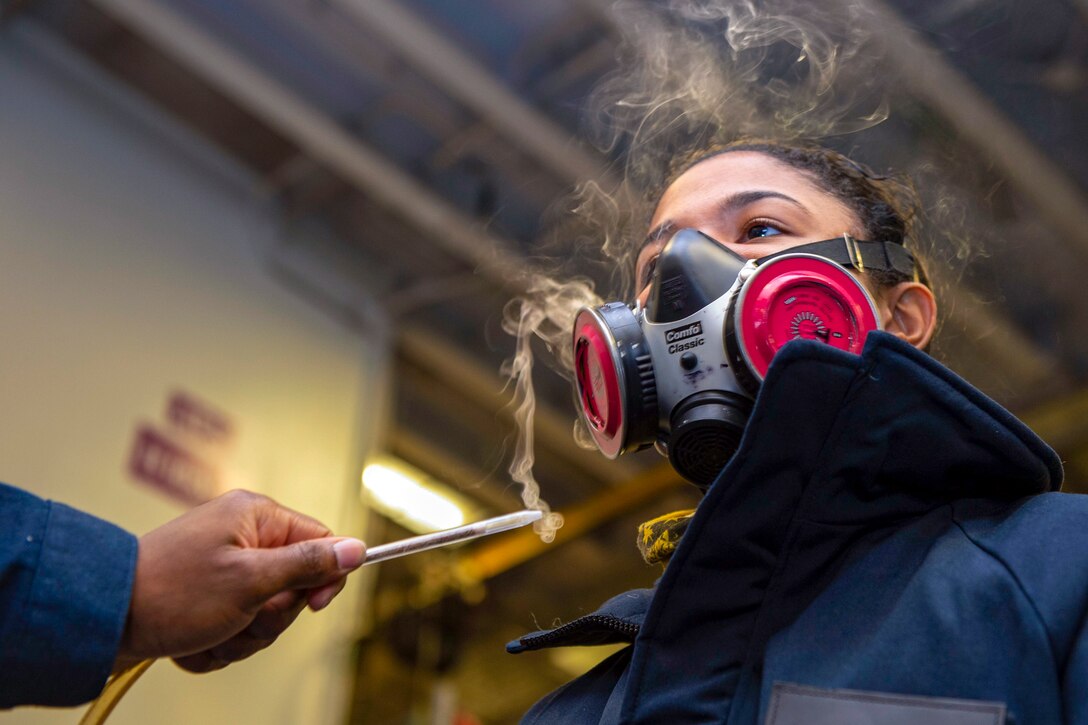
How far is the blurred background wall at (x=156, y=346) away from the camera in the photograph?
11.5 feet

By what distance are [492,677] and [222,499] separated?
6.09 metres

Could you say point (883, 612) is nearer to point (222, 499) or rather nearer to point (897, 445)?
point (897, 445)

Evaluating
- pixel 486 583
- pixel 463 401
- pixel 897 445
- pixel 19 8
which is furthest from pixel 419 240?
pixel 897 445

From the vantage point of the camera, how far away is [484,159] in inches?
173

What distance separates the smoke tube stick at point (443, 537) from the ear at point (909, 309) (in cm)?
56

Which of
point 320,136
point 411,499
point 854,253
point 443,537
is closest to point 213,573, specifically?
point 443,537

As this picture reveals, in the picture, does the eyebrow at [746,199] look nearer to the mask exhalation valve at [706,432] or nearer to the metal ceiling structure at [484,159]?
the mask exhalation valve at [706,432]

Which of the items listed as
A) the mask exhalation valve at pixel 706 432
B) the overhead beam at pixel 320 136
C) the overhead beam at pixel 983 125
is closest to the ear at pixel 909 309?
the mask exhalation valve at pixel 706 432

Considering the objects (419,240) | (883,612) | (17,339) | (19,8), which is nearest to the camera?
(883,612)

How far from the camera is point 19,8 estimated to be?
3.96 meters

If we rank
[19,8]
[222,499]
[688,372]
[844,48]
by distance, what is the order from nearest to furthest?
[222,499]
[688,372]
[844,48]
[19,8]

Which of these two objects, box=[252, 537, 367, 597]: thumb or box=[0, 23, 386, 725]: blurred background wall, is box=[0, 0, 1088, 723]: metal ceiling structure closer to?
box=[0, 23, 386, 725]: blurred background wall

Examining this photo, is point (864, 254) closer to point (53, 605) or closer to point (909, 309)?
point (909, 309)

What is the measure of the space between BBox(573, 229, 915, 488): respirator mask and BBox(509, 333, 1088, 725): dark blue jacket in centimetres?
21
